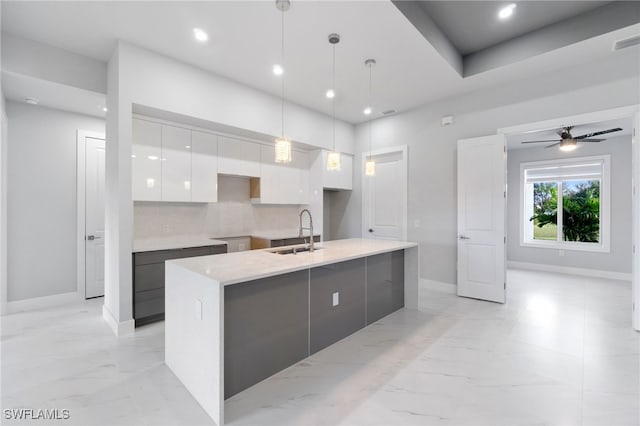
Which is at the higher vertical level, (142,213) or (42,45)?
(42,45)

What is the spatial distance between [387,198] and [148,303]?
13.3ft

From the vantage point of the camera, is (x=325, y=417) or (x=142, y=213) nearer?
(x=325, y=417)

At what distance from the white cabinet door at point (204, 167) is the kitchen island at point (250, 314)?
169cm

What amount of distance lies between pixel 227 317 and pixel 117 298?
1.85 m

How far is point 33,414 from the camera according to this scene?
1.84 metres

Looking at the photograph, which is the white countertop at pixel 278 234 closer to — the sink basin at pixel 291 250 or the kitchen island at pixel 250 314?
the sink basin at pixel 291 250

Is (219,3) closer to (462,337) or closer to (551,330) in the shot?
(462,337)

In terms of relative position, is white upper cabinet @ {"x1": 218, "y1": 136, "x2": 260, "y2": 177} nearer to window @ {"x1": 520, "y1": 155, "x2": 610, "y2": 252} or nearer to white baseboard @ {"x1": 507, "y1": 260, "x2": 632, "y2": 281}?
window @ {"x1": 520, "y1": 155, "x2": 610, "y2": 252}

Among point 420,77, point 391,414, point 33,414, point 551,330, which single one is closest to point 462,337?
point 551,330

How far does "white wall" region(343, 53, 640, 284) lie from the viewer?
11.0ft

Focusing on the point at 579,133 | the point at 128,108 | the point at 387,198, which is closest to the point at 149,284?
the point at 128,108

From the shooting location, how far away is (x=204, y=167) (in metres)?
4.02

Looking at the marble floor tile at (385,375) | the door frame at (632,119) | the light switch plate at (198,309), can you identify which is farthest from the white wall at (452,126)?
the light switch plate at (198,309)

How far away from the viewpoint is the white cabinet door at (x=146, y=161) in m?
3.36
